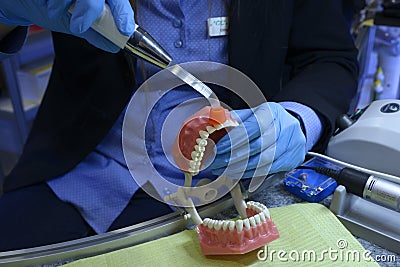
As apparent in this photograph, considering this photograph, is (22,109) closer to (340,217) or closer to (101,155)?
(101,155)

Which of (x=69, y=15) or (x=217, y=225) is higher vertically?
(x=69, y=15)

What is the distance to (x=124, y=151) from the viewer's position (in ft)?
2.58

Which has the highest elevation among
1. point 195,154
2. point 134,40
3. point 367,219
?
point 134,40

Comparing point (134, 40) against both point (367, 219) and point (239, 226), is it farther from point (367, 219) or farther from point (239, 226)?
point (367, 219)

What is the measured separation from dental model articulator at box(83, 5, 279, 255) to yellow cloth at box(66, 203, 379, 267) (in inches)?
0.6

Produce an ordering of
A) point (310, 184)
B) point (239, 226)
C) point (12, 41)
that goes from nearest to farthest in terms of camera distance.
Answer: point (239, 226) → point (310, 184) → point (12, 41)

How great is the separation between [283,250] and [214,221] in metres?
0.09

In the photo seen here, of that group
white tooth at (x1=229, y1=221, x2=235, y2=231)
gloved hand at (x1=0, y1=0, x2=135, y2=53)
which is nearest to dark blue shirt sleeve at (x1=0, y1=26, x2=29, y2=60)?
gloved hand at (x1=0, y1=0, x2=135, y2=53)

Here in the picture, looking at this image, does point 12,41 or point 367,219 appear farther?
point 12,41

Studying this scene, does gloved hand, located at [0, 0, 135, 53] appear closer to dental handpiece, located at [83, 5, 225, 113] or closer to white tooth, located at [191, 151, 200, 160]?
dental handpiece, located at [83, 5, 225, 113]

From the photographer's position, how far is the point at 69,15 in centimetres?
59

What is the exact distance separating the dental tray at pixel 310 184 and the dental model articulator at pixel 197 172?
94mm

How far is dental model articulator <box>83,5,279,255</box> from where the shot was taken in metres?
0.50

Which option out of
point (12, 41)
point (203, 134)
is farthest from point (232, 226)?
point (12, 41)
